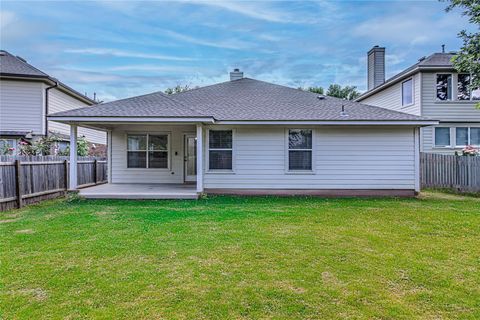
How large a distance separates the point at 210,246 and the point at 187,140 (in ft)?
28.2

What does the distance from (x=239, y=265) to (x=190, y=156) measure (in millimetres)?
9399

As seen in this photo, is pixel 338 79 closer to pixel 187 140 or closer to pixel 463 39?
pixel 463 39

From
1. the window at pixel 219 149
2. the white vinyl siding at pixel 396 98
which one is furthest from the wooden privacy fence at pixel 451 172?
the window at pixel 219 149

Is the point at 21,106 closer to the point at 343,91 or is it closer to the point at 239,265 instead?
the point at 239,265

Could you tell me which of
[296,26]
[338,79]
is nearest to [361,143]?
[296,26]

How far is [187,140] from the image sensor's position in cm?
1314

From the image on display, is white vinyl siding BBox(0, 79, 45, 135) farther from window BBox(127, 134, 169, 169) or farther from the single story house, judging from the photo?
the single story house

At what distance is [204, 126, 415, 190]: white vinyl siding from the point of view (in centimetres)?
1105

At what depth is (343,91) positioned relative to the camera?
39.2 metres

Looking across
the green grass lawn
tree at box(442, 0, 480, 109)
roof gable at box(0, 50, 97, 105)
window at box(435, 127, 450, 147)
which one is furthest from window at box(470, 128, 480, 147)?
roof gable at box(0, 50, 97, 105)

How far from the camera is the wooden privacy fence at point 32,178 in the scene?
8.20m

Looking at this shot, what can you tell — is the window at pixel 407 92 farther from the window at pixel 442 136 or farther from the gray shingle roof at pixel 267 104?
the gray shingle roof at pixel 267 104

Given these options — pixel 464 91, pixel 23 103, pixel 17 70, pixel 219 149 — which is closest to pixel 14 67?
pixel 17 70

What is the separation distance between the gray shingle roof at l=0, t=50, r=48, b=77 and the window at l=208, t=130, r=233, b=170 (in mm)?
9649
